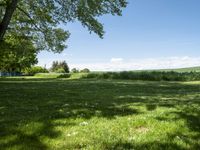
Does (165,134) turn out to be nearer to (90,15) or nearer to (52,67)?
(90,15)

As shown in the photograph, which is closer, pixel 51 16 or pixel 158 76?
pixel 51 16

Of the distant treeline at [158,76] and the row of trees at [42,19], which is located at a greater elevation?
the row of trees at [42,19]

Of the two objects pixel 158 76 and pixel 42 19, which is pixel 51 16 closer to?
pixel 42 19

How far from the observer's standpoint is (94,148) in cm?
798

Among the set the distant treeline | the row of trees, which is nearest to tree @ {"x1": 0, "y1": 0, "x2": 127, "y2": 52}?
the row of trees

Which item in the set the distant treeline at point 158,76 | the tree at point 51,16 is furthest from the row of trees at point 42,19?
the distant treeline at point 158,76

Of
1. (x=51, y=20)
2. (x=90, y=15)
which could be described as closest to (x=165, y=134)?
(x=90, y=15)

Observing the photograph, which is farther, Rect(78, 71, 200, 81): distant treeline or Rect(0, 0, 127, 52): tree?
Rect(78, 71, 200, 81): distant treeline

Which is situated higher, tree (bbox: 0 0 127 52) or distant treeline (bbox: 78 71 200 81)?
tree (bbox: 0 0 127 52)

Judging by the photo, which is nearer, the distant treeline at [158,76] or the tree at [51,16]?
the tree at [51,16]

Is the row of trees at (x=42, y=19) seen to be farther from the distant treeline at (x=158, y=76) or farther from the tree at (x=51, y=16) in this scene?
the distant treeline at (x=158, y=76)

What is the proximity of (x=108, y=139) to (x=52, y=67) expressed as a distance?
164398 mm

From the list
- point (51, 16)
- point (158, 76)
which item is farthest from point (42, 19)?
point (158, 76)

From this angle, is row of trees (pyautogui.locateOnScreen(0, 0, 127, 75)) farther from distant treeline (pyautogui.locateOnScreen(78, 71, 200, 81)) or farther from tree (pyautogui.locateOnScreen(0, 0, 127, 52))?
distant treeline (pyautogui.locateOnScreen(78, 71, 200, 81))
